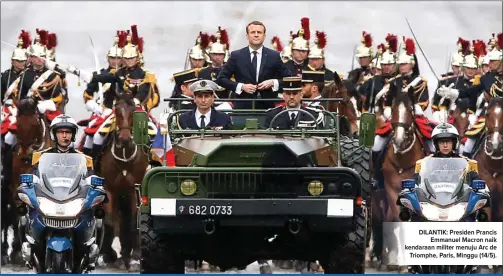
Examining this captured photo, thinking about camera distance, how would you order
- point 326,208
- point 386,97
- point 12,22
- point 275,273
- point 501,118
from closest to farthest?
point 326,208 → point 275,273 → point 501,118 → point 386,97 → point 12,22

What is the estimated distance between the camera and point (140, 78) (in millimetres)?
34094

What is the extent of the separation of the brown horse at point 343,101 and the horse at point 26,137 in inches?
142

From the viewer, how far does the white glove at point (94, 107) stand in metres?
33.9

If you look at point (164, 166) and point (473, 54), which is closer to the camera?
point (164, 166)

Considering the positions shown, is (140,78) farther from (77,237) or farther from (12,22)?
(12,22)

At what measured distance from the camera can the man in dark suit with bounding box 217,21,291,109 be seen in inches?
1034

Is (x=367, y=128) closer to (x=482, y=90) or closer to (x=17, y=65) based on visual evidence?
(x=482, y=90)

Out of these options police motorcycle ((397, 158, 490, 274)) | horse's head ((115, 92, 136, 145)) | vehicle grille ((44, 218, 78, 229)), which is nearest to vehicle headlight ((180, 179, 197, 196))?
vehicle grille ((44, 218, 78, 229))

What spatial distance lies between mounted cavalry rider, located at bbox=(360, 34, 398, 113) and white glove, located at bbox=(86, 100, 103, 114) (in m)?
4.09

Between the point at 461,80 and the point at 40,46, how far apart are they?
21.4 ft

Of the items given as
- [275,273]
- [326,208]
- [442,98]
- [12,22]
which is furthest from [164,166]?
[12,22]

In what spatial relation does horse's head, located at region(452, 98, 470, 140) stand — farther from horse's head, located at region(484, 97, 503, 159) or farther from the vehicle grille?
the vehicle grille

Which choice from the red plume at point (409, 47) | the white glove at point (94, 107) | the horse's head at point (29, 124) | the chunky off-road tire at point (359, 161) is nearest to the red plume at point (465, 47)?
the red plume at point (409, 47)

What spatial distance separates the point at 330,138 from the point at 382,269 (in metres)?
7.14
